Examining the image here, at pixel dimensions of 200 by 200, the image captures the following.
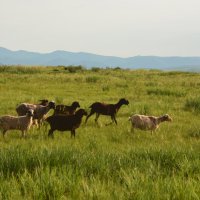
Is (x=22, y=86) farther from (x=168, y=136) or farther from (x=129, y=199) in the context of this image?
(x=129, y=199)

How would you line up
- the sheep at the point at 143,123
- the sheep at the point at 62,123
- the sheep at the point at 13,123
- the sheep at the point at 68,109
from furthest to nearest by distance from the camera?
the sheep at the point at 68,109 → the sheep at the point at 143,123 → the sheep at the point at 62,123 → the sheep at the point at 13,123

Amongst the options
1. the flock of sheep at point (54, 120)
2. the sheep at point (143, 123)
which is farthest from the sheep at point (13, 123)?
the sheep at point (143, 123)

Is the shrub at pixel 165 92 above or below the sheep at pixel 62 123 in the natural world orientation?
below

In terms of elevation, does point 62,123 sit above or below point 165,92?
above

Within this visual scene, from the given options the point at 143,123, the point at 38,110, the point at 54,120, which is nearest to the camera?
the point at 54,120

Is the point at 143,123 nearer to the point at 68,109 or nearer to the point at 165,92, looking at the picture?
the point at 68,109

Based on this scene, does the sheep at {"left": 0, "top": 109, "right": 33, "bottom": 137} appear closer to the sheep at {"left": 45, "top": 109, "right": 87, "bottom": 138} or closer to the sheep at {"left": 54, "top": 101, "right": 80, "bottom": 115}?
the sheep at {"left": 45, "top": 109, "right": 87, "bottom": 138}

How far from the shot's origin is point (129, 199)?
5516mm

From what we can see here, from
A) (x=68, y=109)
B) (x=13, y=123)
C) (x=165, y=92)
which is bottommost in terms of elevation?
(x=165, y=92)

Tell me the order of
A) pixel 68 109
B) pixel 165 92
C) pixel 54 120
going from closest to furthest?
pixel 54 120, pixel 68 109, pixel 165 92

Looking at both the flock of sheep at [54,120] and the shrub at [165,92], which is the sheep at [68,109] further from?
the shrub at [165,92]

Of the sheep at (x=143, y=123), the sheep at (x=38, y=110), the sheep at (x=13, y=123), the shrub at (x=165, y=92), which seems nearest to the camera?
the sheep at (x=13, y=123)

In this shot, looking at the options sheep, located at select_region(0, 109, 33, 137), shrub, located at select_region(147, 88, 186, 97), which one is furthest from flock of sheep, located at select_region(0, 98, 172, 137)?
shrub, located at select_region(147, 88, 186, 97)

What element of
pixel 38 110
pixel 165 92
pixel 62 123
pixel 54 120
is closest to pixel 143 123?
pixel 62 123
